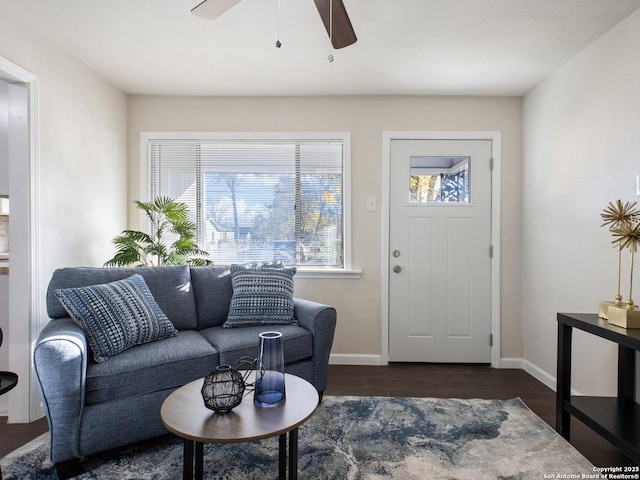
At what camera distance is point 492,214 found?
11.4ft

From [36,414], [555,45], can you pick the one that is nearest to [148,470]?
[36,414]

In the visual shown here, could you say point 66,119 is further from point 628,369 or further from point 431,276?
point 628,369

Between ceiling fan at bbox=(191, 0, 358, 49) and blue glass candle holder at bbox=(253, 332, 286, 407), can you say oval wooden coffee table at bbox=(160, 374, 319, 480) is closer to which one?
blue glass candle holder at bbox=(253, 332, 286, 407)

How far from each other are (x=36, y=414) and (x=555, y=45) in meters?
4.05

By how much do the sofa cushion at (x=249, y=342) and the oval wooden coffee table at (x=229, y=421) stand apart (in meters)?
0.56

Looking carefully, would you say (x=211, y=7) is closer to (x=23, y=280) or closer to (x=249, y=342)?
(x=249, y=342)

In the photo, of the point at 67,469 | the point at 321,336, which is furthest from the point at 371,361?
the point at 67,469

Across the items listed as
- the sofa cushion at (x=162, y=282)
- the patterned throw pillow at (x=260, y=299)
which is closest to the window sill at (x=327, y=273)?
the patterned throw pillow at (x=260, y=299)

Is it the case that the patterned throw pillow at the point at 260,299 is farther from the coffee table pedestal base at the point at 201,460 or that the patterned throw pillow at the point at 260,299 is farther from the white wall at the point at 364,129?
the coffee table pedestal base at the point at 201,460

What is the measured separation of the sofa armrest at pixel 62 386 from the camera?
172 cm

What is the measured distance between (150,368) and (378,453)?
124 cm

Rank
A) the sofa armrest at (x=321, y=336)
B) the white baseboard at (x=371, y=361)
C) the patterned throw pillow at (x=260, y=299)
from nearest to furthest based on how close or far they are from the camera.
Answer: the sofa armrest at (x=321, y=336) < the patterned throw pillow at (x=260, y=299) < the white baseboard at (x=371, y=361)

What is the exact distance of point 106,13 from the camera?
88.4 inches

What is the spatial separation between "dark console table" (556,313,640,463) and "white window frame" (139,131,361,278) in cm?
171
